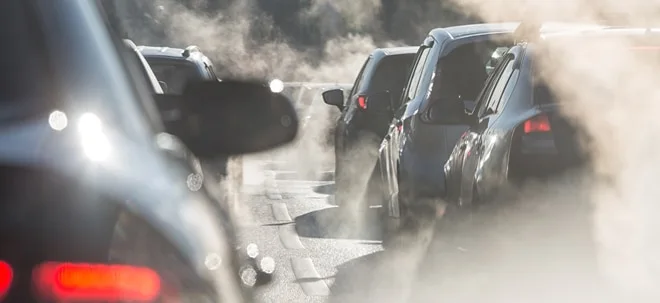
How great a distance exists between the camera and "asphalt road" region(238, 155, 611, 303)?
22.4 feet

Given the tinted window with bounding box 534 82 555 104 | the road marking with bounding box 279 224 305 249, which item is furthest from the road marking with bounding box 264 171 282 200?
the tinted window with bounding box 534 82 555 104

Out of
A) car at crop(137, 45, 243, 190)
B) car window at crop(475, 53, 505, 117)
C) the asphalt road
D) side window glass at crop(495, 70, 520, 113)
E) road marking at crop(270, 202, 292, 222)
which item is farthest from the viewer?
road marking at crop(270, 202, 292, 222)

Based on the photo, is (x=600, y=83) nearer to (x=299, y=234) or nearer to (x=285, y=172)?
(x=299, y=234)

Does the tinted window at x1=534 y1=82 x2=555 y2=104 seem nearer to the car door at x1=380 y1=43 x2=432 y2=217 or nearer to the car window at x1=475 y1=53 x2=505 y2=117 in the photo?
the car window at x1=475 y1=53 x2=505 y2=117

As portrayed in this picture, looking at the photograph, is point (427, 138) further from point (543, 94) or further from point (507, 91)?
point (543, 94)

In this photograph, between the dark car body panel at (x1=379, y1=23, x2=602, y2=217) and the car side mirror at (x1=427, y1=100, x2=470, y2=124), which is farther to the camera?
the dark car body panel at (x1=379, y1=23, x2=602, y2=217)

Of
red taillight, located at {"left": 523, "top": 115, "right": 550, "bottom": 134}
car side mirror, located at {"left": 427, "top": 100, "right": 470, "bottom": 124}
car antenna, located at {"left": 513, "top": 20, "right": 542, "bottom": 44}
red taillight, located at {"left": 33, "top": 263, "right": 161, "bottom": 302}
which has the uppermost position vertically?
car antenna, located at {"left": 513, "top": 20, "right": 542, "bottom": 44}

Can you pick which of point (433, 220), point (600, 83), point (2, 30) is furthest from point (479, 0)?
point (2, 30)

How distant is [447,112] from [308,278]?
192cm

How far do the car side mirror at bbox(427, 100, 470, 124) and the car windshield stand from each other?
3.90m

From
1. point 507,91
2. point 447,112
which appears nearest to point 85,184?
point 507,91

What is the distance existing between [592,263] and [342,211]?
8.29m

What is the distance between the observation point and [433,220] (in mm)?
10852

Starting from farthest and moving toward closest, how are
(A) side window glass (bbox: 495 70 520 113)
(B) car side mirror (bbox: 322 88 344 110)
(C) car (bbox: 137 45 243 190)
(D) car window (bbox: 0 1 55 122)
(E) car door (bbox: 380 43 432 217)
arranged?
(B) car side mirror (bbox: 322 88 344 110) → (C) car (bbox: 137 45 243 190) → (E) car door (bbox: 380 43 432 217) → (A) side window glass (bbox: 495 70 520 113) → (D) car window (bbox: 0 1 55 122)
